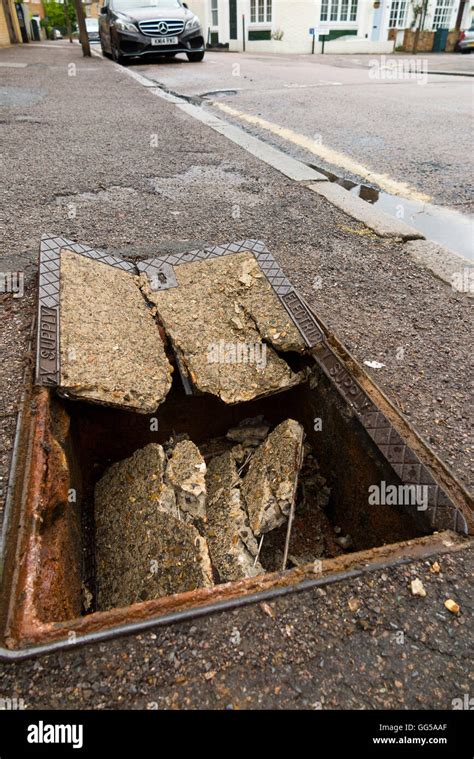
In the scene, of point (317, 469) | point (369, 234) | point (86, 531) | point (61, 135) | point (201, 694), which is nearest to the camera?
point (201, 694)

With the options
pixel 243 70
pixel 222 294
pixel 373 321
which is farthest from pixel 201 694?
pixel 243 70

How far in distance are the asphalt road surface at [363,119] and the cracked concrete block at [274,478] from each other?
10.3 feet

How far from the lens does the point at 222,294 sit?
2.47 meters

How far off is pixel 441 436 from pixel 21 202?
3.54m

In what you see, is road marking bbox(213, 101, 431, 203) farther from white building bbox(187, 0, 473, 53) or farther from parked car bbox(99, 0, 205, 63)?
white building bbox(187, 0, 473, 53)

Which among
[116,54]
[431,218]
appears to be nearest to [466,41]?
[116,54]

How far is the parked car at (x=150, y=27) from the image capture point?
1213 centimetres

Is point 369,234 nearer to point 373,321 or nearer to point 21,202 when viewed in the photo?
point 373,321

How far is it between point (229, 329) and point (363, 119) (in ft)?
21.3

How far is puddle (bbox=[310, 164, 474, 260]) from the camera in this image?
3.56m

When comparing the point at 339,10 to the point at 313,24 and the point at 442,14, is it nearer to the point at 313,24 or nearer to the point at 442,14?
the point at 313,24

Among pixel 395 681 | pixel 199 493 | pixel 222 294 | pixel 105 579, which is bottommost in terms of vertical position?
pixel 105 579

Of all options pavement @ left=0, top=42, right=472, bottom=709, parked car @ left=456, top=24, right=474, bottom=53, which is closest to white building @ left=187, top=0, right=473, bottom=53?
parked car @ left=456, top=24, right=474, bottom=53

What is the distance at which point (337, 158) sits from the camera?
5547 mm
